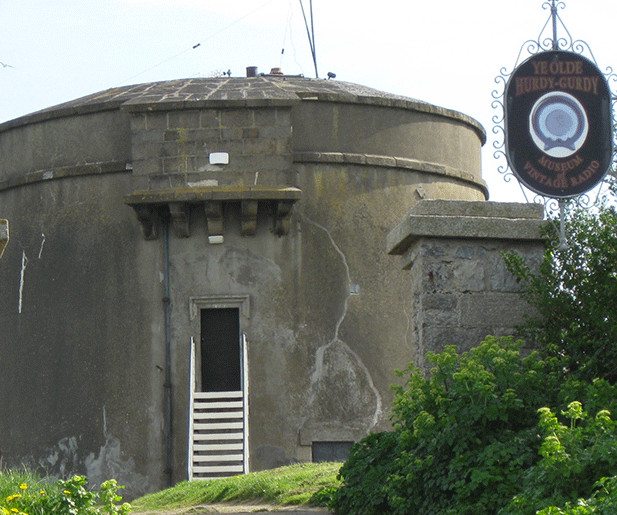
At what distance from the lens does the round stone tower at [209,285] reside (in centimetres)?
1786

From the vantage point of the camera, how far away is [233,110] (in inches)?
→ 709

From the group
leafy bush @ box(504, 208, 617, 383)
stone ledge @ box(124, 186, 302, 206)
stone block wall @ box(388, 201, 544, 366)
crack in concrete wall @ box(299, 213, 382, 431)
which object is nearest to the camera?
leafy bush @ box(504, 208, 617, 383)

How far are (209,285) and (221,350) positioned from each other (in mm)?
978

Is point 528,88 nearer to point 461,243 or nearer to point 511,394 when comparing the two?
point 461,243

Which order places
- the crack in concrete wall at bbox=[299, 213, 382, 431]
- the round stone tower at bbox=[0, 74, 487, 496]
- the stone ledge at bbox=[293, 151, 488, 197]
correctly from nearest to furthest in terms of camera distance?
the round stone tower at bbox=[0, 74, 487, 496] < the crack in concrete wall at bbox=[299, 213, 382, 431] < the stone ledge at bbox=[293, 151, 488, 197]

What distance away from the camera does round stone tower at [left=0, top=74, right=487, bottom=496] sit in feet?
Result: 58.6

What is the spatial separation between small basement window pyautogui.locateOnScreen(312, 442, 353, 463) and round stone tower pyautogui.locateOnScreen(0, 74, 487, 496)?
3cm

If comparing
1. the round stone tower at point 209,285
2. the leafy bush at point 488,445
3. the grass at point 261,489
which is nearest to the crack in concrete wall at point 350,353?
the round stone tower at point 209,285

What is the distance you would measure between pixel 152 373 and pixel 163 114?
12.5 ft

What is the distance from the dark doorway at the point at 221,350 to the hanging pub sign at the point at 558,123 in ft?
27.6

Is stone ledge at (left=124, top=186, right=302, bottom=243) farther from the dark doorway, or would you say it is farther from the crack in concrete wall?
the dark doorway

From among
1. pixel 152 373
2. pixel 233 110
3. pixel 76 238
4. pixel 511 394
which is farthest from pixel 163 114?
pixel 511 394

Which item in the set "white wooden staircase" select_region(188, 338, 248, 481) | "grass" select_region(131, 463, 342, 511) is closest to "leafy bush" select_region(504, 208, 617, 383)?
"grass" select_region(131, 463, 342, 511)

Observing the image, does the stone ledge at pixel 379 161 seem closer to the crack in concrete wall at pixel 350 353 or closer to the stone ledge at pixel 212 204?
the stone ledge at pixel 212 204
